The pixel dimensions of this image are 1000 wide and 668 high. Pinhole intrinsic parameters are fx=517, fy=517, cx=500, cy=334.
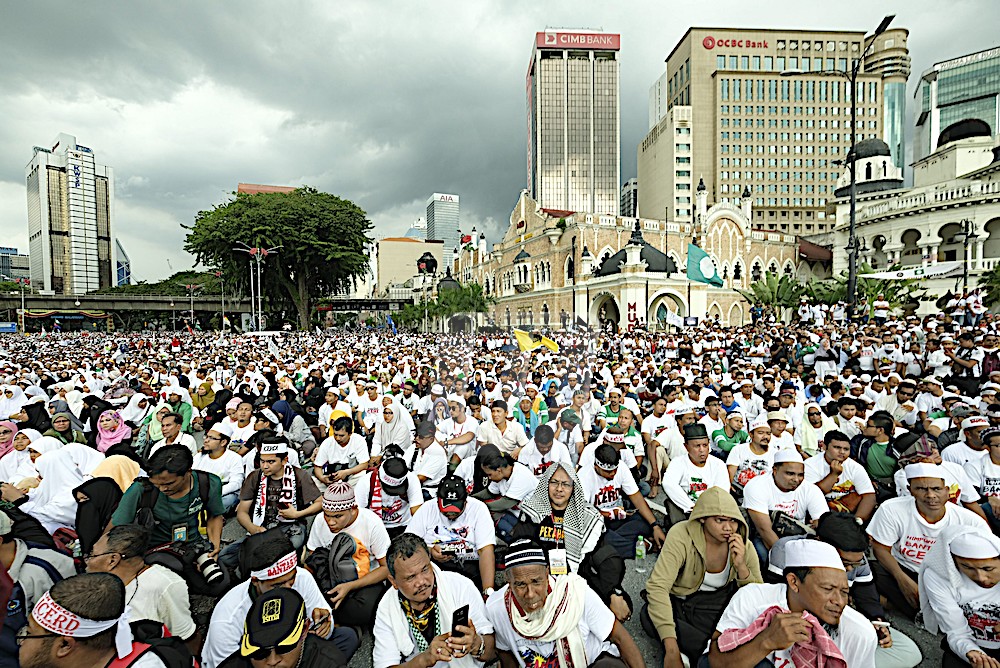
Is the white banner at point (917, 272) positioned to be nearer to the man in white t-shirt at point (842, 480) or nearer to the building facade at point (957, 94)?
the man in white t-shirt at point (842, 480)

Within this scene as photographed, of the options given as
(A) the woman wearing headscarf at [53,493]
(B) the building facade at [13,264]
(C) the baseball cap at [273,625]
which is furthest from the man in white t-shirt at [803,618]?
(B) the building facade at [13,264]

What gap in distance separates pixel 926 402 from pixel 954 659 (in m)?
5.58

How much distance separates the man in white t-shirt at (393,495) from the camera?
4434 mm

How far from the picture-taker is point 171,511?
4.02 metres

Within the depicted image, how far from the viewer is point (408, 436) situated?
6.85 m

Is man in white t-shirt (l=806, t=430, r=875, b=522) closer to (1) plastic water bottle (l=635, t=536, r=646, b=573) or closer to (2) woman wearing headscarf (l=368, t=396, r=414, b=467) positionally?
(1) plastic water bottle (l=635, t=536, r=646, b=573)

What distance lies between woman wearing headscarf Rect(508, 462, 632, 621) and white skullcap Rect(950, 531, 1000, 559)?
188 centimetres

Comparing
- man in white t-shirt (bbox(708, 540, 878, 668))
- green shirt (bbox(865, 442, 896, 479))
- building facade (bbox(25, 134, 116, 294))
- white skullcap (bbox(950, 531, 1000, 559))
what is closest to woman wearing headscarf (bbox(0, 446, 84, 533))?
man in white t-shirt (bbox(708, 540, 878, 668))

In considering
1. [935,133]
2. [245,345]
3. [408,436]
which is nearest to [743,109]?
[935,133]

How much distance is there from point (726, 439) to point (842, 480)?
6.00 feet

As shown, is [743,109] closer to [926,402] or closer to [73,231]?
[926,402]

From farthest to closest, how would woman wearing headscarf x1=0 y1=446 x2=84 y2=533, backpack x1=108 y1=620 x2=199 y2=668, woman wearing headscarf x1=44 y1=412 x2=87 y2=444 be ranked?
woman wearing headscarf x1=44 y1=412 x2=87 y2=444
woman wearing headscarf x1=0 y1=446 x2=84 y2=533
backpack x1=108 y1=620 x2=199 y2=668

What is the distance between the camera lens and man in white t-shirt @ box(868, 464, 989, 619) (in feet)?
11.6

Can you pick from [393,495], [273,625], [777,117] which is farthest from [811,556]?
[777,117]
